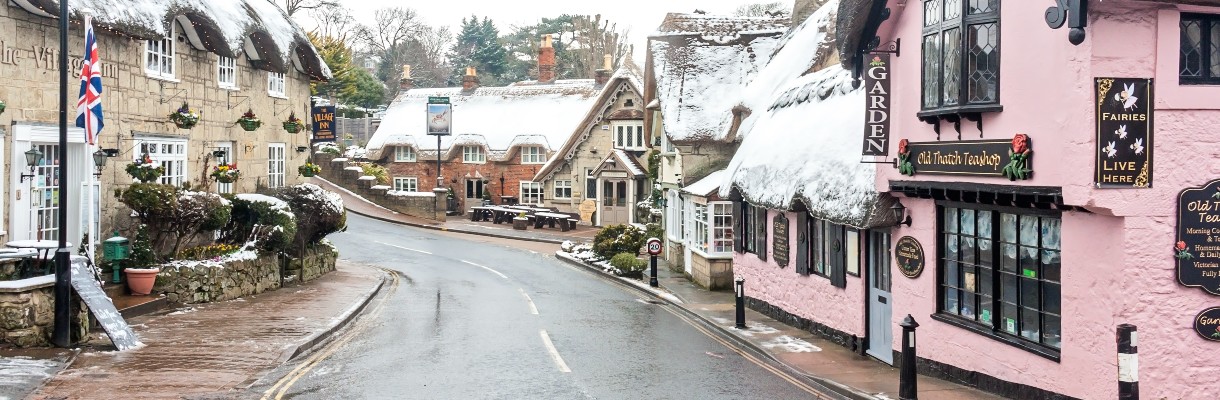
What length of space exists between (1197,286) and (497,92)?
181 feet

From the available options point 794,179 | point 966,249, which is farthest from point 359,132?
point 966,249

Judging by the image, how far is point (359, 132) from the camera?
247ft

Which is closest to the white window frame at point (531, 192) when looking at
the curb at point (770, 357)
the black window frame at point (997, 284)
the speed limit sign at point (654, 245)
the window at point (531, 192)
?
the window at point (531, 192)

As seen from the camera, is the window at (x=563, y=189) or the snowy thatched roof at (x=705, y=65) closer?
the snowy thatched roof at (x=705, y=65)

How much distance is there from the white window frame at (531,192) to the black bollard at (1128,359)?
157ft

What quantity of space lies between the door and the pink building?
1.5 inches

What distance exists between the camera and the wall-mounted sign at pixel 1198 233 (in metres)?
9.95

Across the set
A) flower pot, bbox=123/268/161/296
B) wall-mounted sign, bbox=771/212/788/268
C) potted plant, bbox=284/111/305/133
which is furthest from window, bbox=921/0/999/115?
potted plant, bbox=284/111/305/133

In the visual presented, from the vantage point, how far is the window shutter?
18188 mm

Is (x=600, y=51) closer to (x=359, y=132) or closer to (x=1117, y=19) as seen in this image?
(x=359, y=132)

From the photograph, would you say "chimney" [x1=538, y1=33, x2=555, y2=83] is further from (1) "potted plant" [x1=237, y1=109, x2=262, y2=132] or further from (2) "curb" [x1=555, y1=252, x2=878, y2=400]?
(1) "potted plant" [x1=237, y1=109, x2=262, y2=132]

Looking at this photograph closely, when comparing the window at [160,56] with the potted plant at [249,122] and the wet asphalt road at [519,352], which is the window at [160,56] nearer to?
the potted plant at [249,122]

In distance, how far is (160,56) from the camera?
2161 centimetres

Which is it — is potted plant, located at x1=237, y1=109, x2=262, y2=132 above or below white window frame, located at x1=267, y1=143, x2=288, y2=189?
above
